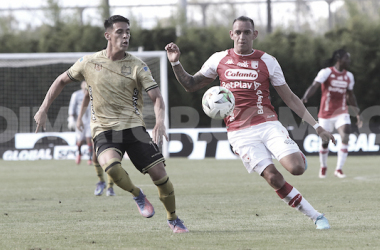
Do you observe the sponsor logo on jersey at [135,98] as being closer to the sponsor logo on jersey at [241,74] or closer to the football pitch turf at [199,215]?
the sponsor logo on jersey at [241,74]

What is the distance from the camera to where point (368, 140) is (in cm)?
1820

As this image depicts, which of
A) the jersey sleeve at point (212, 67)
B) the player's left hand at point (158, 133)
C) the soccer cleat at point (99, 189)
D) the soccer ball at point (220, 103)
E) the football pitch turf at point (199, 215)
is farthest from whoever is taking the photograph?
the soccer cleat at point (99, 189)

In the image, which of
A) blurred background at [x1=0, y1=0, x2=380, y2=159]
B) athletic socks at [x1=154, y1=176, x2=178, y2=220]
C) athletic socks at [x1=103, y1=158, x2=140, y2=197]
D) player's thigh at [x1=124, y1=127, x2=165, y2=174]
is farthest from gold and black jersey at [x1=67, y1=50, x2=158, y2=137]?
blurred background at [x1=0, y1=0, x2=380, y2=159]

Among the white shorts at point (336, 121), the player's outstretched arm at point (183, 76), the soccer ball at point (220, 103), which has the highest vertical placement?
the player's outstretched arm at point (183, 76)

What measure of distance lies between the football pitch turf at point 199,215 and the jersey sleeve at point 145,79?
1486 mm

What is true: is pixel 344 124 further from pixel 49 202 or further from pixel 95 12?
pixel 95 12

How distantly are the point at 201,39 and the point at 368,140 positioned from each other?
25.2 ft

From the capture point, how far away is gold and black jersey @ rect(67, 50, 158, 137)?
20.4 ft

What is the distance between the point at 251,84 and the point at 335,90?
6481 millimetres

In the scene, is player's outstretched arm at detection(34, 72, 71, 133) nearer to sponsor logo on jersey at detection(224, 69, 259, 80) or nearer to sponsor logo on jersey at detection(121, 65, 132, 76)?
sponsor logo on jersey at detection(121, 65, 132, 76)

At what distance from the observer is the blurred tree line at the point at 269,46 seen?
72.4 ft

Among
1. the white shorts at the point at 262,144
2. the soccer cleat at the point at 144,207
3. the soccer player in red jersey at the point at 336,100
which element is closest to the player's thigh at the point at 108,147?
the soccer cleat at the point at 144,207

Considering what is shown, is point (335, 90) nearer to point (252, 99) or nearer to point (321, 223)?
point (252, 99)

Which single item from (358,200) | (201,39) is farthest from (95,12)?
(358,200)
